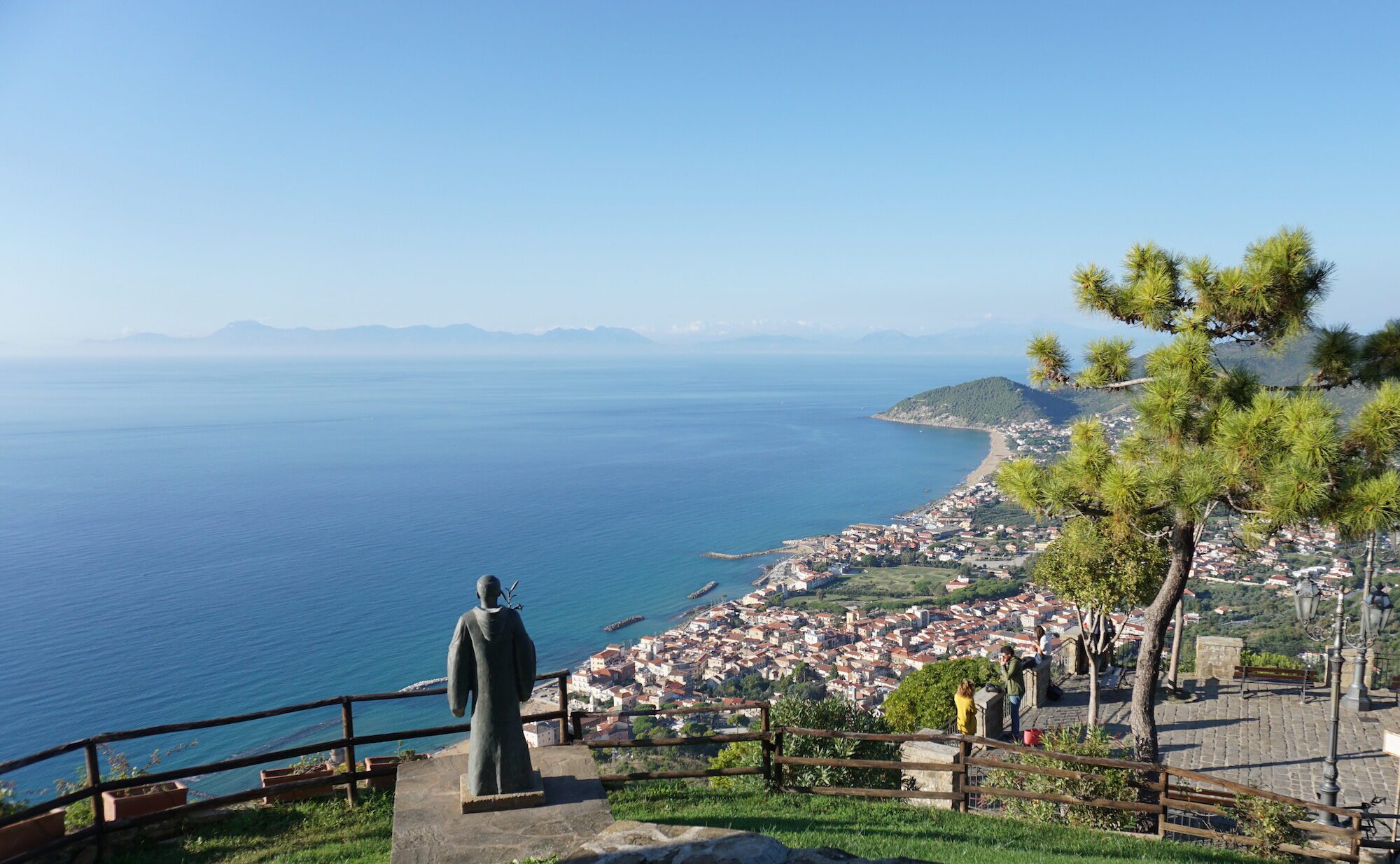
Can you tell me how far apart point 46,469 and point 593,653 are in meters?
64.7

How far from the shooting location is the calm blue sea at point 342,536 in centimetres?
2909

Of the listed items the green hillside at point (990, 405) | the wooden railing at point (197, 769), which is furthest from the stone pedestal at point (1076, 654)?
the green hillside at point (990, 405)

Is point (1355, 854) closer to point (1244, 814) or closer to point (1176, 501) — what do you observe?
point (1244, 814)

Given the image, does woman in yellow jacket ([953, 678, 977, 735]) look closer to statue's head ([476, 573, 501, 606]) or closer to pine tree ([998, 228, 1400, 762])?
pine tree ([998, 228, 1400, 762])

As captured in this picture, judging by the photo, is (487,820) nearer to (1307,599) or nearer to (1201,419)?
(1201,419)

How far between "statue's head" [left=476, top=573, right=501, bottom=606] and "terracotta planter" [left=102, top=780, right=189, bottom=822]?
10.4 ft

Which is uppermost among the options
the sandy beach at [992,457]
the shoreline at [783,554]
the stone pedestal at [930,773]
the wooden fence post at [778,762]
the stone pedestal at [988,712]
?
the wooden fence post at [778,762]

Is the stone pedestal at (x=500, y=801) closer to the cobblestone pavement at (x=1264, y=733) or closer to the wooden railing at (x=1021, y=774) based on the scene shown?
the wooden railing at (x=1021, y=774)

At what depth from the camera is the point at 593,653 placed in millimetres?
33219

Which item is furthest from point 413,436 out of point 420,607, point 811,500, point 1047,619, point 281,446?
point 1047,619

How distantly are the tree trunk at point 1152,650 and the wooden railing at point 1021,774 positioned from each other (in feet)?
5.00

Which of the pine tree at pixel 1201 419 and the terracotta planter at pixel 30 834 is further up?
the pine tree at pixel 1201 419

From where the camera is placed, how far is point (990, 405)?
105875mm

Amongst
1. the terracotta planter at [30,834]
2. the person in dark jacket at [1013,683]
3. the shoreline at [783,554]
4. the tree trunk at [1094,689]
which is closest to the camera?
the terracotta planter at [30,834]
